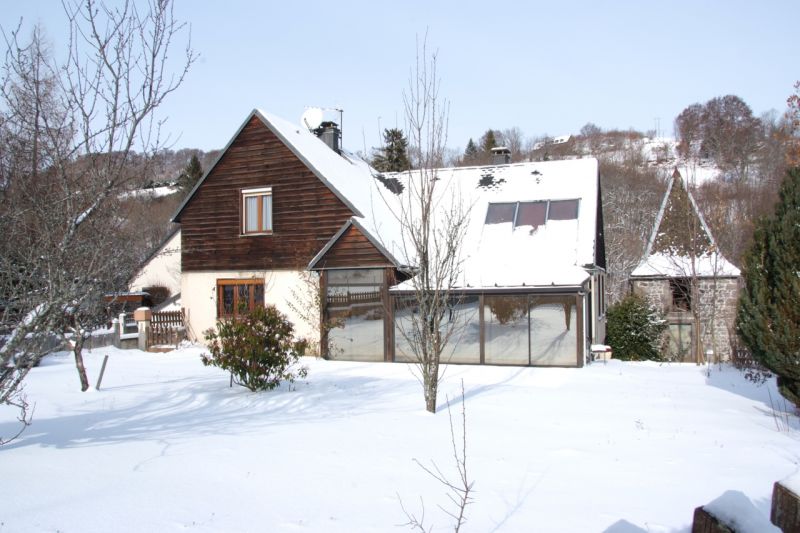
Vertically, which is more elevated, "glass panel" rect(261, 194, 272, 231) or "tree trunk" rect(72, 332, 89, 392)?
"glass panel" rect(261, 194, 272, 231)

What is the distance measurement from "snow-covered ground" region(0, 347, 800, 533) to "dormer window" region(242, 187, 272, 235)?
8046 mm

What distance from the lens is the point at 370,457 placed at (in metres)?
6.27

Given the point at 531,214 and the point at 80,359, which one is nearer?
the point at 80,359

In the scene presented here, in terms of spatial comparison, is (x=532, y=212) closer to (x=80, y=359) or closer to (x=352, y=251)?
(x=352, y=251)

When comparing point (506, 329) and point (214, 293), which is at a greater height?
point (214, 293)

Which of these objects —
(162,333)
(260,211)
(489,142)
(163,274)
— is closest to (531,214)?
(260,211)

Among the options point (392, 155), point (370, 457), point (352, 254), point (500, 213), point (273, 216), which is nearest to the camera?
point (370, 457)

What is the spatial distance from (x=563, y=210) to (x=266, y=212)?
9.14m

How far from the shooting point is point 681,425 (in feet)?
25.8

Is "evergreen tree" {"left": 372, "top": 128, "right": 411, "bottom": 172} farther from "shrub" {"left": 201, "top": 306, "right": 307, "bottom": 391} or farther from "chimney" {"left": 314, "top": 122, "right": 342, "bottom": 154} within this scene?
"shrub" {"left": 201, "top": 306, "right": 307, "bottom": 391}

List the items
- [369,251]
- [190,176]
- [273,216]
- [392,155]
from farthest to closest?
[190,176] < [392,155] < [273,216] < [369,251]

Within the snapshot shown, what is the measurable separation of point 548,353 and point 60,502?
1180cm

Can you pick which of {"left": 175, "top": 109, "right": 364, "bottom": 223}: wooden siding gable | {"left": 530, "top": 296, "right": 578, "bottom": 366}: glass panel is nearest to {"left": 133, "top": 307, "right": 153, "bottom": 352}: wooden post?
{"left": 175, "top": 109, "right": 364, "bottom": 223}: wooden siding gable

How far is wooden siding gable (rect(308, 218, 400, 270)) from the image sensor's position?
16.0 meters
